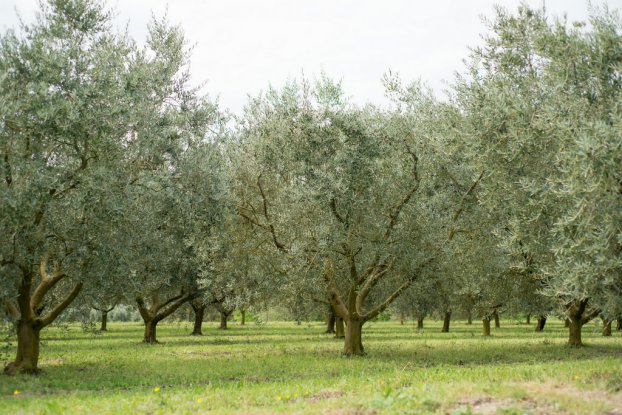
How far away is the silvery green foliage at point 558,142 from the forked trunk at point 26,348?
17910 millimetres

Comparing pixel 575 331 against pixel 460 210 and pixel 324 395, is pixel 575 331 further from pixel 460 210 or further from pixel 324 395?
pixel 324 395

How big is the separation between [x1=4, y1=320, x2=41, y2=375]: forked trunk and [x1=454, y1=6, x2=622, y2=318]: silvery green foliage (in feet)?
58.8

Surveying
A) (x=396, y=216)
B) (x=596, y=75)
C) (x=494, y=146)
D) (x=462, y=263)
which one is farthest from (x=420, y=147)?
(x=596, y=75)

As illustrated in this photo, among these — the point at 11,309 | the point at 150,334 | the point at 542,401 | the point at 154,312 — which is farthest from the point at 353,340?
the point at 154,312

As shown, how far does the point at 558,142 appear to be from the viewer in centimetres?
1780

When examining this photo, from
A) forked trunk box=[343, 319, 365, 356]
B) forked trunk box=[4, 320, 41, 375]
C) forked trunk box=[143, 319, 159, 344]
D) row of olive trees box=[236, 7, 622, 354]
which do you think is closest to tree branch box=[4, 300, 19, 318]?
forked trunk box=[4, 320, 41, 375]

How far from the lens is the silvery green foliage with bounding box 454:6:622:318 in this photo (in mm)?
14664

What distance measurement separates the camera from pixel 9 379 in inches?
805

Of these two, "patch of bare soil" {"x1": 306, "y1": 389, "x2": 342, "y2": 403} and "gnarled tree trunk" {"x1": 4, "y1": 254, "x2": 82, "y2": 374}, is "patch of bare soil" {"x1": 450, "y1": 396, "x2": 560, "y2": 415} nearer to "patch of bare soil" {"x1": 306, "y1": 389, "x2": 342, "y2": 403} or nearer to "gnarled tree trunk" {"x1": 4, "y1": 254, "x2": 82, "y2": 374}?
"patch of bare soil" {"x1": 306, "y1": 389, "x2": 342, "y2": 403}

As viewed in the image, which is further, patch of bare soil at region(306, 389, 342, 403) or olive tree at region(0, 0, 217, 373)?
olive tree at region(0, 0, 217, 373)

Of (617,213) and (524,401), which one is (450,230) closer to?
(617,213)

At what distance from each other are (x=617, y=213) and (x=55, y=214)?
1804 centimetres

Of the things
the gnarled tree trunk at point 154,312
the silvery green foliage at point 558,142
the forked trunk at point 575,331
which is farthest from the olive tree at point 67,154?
the forked trunk at point 575,331

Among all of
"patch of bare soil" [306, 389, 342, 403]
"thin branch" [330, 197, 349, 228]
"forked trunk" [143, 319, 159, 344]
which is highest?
"thin branch" [330, 197, 349, 228]
